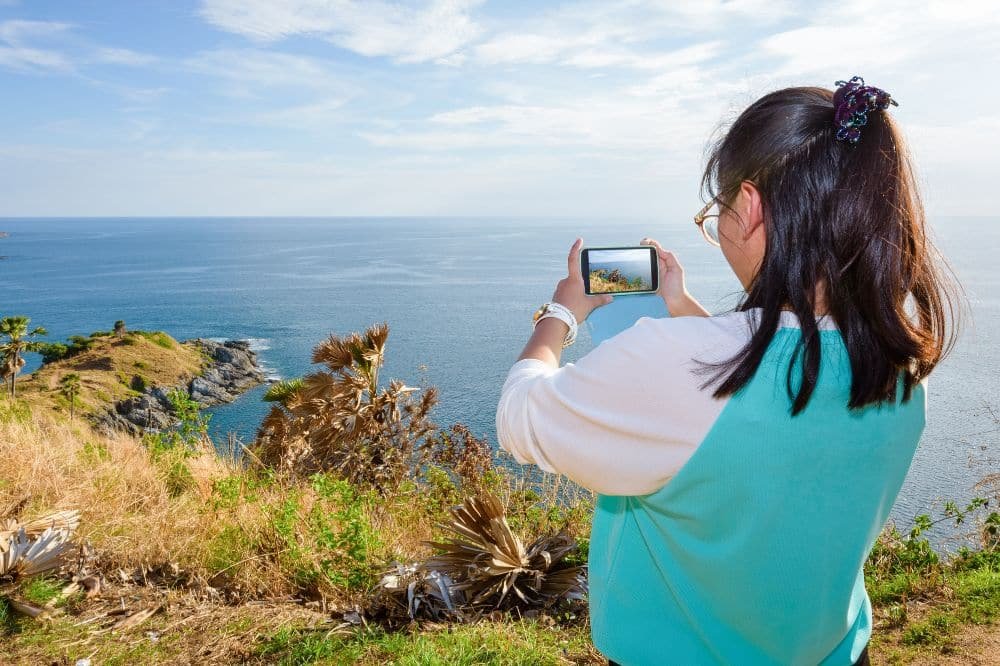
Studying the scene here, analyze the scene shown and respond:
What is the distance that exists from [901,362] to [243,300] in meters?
73.3

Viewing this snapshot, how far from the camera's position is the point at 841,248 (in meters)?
1.05


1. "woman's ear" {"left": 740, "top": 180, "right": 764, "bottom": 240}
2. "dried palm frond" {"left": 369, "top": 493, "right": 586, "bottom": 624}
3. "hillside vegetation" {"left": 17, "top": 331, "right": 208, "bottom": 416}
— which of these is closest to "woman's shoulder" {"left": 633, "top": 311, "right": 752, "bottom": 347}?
"woman's ear" {"left": 740, "top": 180, "right": 764, "bottom": 240}

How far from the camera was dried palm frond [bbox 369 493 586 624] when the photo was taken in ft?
12.0

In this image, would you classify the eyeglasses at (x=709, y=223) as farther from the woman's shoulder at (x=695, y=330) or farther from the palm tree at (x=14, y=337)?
the palm tree at (x=14, y=337)

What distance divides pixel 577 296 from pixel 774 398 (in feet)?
1.69

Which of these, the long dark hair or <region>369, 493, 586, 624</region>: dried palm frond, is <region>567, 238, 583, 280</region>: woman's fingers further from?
<region>369, 493, 586, 624</region>: dried palm frond

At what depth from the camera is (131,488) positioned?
5.25 meters

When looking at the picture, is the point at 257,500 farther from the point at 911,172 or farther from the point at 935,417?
the point at 935,417

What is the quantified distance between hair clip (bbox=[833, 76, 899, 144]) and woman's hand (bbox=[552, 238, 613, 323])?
0.50 meters

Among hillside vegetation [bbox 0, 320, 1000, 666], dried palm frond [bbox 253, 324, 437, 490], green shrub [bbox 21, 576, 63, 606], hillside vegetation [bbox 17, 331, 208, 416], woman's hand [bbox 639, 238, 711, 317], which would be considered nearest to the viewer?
woman's hand [bbox 639, 238, 711, 317]

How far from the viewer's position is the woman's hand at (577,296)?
1.42 meters

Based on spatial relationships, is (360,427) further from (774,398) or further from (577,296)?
(774,398)

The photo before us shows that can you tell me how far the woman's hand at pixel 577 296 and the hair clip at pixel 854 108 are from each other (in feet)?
1.65

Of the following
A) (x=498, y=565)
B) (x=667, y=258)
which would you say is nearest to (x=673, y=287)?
(x=667, y=258)
